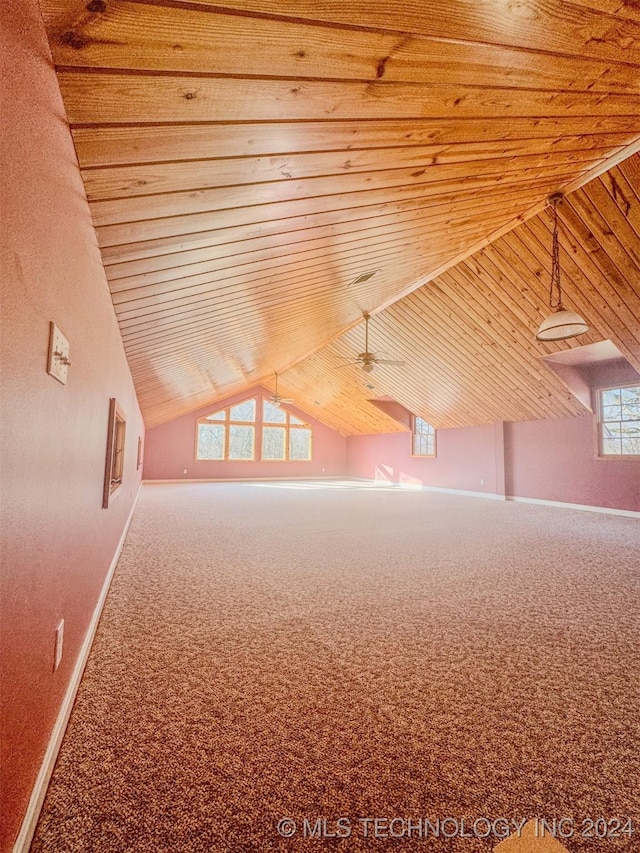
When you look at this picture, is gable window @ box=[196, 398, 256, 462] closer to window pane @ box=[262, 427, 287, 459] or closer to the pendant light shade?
window pane @ box=[262, 427, 287, 459]

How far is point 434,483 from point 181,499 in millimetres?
6723

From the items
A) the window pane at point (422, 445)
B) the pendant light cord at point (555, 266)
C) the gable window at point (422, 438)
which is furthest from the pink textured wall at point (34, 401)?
the window pane at point (422, 445)

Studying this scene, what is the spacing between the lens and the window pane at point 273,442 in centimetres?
1412

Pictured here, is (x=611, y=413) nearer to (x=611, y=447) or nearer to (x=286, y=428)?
(x=611, y=447)

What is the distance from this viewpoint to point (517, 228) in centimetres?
490

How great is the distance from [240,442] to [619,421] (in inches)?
413

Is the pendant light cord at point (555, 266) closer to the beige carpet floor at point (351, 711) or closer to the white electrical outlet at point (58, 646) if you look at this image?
the beige carpet floor at point (351, 711)

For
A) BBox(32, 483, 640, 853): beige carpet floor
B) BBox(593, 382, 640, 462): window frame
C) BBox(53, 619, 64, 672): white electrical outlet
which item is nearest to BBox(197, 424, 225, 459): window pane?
BBox(32, 483, 640, 853): beige carpet floor

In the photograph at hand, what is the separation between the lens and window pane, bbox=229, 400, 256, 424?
44.9ft

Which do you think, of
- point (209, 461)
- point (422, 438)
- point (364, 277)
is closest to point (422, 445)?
point (422, 438)

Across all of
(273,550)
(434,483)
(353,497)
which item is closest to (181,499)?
(353,497)

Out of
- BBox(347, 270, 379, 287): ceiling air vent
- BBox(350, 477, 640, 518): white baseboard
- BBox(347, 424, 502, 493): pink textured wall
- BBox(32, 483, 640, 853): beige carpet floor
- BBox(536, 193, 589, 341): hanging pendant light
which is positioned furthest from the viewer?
BBox(347, 424, 502, 493): pink textured wall

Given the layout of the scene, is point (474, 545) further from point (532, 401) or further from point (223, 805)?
point (532, 401)

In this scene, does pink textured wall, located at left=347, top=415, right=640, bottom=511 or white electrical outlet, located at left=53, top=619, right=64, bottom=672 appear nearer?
white electrical outlet, located at left=53, top=619, right=64, bottom=672
